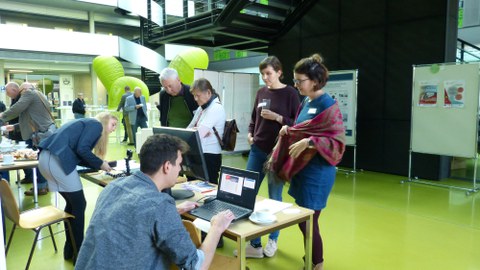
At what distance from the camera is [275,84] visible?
2.64 meters

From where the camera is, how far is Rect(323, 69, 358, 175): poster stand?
5.59m

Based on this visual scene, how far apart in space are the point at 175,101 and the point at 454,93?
3.76 m

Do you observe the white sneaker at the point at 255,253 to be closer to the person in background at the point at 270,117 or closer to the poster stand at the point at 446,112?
the person in background at the point at 270,117

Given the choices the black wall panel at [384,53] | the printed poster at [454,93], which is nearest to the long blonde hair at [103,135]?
the printed poster at [454,93]

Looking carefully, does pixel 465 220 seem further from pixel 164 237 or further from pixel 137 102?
pixel 137 102

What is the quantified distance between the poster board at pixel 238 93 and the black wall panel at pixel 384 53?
1.47m

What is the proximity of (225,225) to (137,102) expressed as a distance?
758cm

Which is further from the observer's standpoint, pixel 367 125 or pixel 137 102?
pixel 137 102

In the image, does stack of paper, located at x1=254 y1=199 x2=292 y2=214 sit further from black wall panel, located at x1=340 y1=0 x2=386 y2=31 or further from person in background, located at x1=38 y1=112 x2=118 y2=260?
black wall panel, located at x1=340 y1=0 x2=386 y2=31

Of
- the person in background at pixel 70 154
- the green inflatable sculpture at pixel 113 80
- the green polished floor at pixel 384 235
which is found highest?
the green inflatable sculpture at pixel 113 80

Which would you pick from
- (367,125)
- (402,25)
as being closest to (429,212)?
(367,125)

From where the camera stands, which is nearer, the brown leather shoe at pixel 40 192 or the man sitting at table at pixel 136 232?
the man sitting at table at pixel 136 232

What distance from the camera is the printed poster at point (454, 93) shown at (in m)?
4.63

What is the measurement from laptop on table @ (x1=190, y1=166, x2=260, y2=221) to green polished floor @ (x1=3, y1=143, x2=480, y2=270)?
0.95 metres
